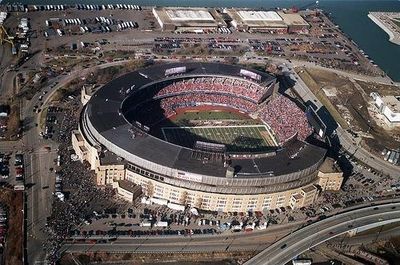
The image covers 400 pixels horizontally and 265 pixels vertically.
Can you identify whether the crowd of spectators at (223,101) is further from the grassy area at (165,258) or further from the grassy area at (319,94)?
the grassy area at (165,258)

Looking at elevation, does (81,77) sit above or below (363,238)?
above

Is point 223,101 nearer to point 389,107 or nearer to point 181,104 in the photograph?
point 181,104

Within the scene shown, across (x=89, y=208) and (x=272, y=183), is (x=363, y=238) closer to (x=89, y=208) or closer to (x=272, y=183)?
(x=272, y=183)

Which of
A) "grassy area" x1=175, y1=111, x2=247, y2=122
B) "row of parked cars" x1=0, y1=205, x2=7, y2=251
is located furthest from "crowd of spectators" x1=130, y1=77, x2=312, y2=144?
"row of parked cars" x1=0, y1=205, x2=7, y2=251

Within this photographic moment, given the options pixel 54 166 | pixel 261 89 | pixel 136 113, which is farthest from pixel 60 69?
pixel 261 89

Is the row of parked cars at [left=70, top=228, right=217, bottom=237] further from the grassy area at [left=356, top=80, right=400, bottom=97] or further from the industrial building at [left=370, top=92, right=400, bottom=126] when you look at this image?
the grassy area at [left=356, top=80, right=400, bottom=97]

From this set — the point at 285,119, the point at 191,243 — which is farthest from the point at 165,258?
the point at 285,119

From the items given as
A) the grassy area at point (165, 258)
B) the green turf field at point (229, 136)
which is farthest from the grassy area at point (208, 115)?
the grassy area at point (165, 258)
